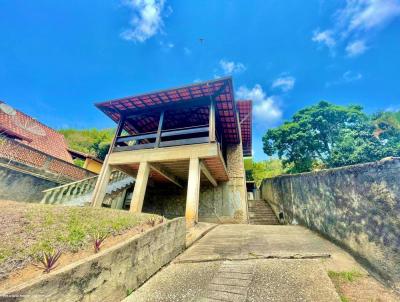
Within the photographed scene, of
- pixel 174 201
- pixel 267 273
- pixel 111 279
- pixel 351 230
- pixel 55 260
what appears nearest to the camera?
pixel 55 260

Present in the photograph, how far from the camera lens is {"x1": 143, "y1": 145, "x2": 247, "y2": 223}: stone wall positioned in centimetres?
1020

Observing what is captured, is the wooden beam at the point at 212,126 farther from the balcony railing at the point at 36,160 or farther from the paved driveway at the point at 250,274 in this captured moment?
the balcony railing at the point at 36,160

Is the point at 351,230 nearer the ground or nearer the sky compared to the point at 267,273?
nearer the sky

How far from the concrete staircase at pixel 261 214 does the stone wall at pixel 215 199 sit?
73 cm

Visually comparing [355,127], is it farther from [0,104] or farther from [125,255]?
[0,104]

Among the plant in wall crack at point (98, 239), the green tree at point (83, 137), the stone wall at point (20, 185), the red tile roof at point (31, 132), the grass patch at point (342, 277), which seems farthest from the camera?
the green tree at point (83, 137)

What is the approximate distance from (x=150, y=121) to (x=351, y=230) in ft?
31.8

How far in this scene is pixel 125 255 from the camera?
268cm

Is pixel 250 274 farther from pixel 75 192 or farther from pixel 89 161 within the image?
pixel 89 161

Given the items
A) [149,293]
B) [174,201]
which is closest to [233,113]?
[174,201]

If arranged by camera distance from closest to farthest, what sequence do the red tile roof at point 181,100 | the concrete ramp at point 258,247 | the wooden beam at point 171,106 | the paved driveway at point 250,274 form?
the paved driveway at point 250,274 → the concrete ramp at point 258,247 → the red tile roof at point 181,100 → the wooden beam at point 171,106

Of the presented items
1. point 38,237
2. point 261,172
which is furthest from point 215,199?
point 261,172

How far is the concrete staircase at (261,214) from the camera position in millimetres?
9634

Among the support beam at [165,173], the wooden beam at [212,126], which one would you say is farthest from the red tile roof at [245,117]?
the support beam at [165,173]
